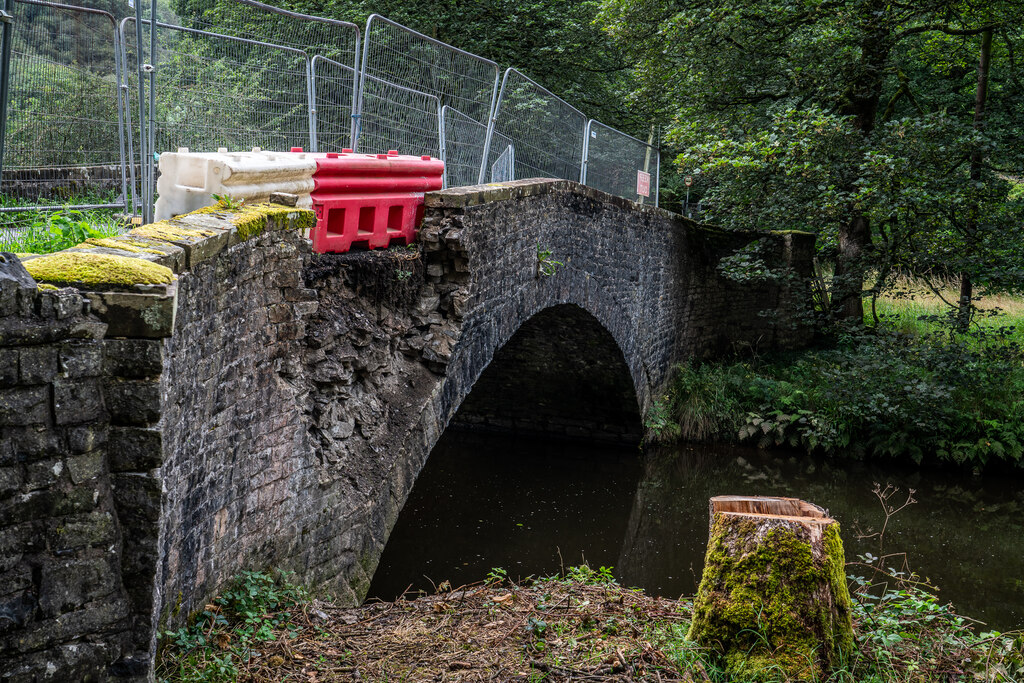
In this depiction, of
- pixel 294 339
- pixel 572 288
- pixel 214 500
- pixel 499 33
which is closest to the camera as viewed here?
pixel 214 500

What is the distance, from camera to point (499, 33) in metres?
14.1

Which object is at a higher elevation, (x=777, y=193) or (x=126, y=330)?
(x=777, y=193)

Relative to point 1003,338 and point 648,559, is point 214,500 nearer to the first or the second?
point 648,559

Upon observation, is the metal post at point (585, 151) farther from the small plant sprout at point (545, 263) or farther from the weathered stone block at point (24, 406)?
the weathered stone block at point (24, 406)

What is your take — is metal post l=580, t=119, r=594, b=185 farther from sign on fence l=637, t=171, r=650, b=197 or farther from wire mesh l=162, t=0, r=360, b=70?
wire mesh l=162, t=0, r=360, b=70

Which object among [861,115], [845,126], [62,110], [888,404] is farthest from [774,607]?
[861,115]

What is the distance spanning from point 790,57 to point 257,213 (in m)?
9.66

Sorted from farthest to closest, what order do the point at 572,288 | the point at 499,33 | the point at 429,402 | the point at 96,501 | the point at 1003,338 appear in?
the point at 499,33, the point at 1003,338, the point at 572,288, the point at 429,402, the point at 96,501

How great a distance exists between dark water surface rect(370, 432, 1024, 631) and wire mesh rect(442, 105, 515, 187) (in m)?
3.40

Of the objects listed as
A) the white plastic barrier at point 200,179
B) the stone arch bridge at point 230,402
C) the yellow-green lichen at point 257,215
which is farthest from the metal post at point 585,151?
the white plastic barrier at point 200,179

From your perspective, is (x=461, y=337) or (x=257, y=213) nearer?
(x=257, y=213)

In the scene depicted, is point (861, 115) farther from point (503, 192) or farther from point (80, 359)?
point (80, 359)

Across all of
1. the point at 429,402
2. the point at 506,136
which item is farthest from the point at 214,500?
the point at 506,136

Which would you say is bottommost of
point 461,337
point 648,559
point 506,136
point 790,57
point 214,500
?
point 648,559
